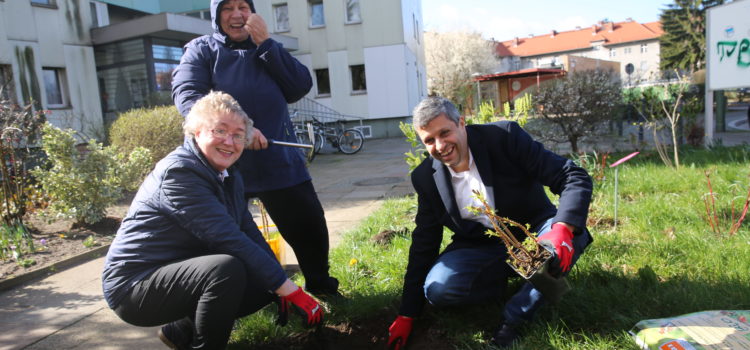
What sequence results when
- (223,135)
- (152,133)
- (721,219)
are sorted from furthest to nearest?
(152,133), (721,219), (223,135)

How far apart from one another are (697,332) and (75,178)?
203 inches

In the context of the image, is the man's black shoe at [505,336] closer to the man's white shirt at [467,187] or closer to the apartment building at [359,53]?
the man's white shirt at [467,187]

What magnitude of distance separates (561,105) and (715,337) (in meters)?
5.99

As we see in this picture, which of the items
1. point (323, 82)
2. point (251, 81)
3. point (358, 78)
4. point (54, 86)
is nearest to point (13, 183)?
point (251, 81)

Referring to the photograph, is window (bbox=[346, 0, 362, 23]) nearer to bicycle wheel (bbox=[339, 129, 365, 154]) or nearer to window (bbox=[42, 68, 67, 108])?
bicycle wheel (bbox=[339, 129, 365, 154])

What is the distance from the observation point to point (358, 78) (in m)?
19.9

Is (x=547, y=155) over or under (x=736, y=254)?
over

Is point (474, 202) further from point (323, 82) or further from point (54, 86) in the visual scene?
point (323, 82)

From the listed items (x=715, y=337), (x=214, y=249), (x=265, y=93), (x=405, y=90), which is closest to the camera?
(x=715, y=337)

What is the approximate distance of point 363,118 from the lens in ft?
64.0

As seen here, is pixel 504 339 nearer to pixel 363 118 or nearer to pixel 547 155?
pixel 547 155

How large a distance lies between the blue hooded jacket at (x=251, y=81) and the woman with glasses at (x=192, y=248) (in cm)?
48

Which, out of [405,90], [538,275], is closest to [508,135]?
[538,275]

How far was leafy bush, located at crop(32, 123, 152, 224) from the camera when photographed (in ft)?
16.3
